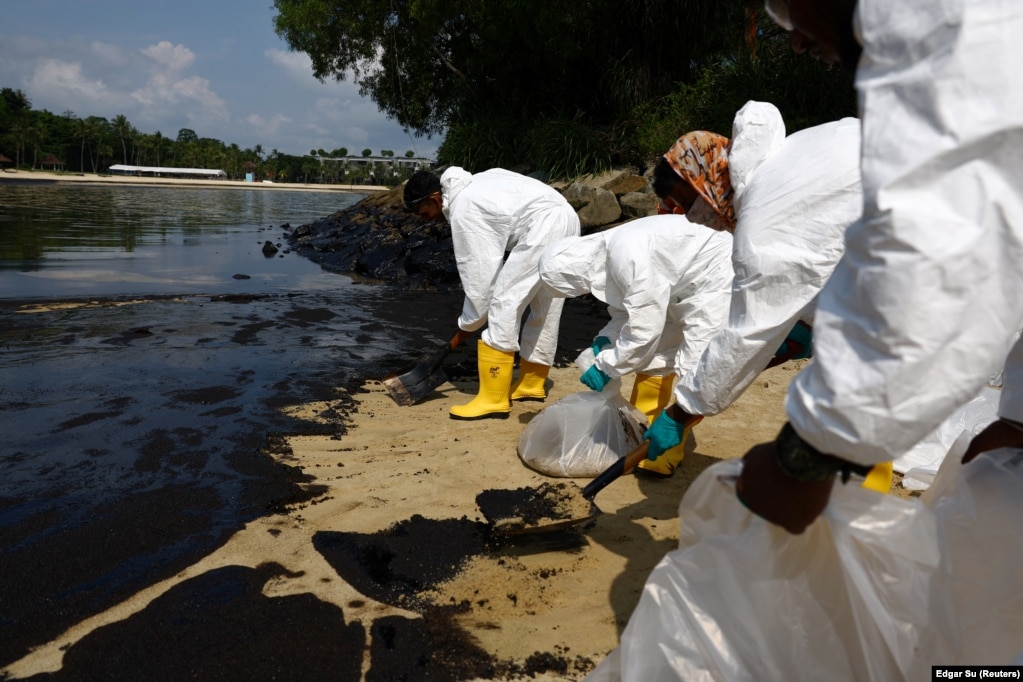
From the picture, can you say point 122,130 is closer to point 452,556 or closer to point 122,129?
point 122,129

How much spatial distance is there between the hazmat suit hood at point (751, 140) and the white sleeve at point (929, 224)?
57.9 inches

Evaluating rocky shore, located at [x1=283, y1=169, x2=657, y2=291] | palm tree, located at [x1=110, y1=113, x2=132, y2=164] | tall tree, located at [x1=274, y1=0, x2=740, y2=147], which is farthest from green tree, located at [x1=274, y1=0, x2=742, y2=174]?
palm tree, located at [x1=110, y1=113, x2=132, y2=164]

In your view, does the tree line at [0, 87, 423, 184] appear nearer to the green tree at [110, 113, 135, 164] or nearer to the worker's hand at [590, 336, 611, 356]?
the green tree at [110, 113, 135, 164]

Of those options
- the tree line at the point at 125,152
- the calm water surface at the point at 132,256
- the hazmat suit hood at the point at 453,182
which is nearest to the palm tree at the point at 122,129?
the tree line at the point at 125,152

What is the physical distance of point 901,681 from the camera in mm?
1300

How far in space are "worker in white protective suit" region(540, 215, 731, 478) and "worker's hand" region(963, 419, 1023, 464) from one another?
5.56 feet

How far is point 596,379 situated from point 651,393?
26.8 inches

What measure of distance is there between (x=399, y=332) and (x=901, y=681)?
237 inches

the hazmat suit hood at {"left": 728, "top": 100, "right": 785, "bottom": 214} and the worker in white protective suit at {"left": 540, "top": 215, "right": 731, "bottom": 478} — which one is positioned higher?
the hazmat suit hood at {"left": 728, "top": 100, "right": 785, "bottom": 214}

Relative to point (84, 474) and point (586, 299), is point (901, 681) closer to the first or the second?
point (84, 474)

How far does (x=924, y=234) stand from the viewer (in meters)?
0.98

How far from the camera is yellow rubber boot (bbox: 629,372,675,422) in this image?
392 cm

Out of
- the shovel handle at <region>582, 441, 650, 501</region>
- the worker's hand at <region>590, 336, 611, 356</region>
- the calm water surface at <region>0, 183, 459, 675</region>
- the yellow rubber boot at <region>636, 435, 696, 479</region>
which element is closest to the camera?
the shovel handle at <region>582, 441, 650, 501</region>

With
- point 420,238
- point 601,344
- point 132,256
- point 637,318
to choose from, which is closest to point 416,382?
point 601,344
